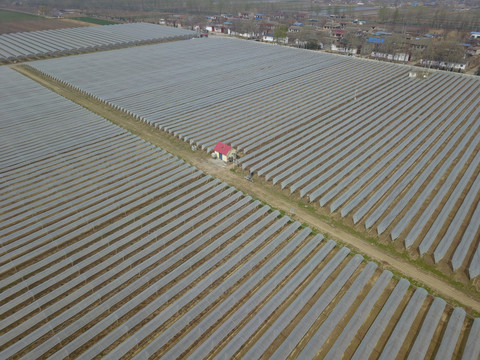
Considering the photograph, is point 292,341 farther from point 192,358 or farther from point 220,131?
point 220,131

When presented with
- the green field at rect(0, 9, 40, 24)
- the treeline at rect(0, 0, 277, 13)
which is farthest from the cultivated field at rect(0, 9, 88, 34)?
the treeline at rect(0, 0, 277, 13)

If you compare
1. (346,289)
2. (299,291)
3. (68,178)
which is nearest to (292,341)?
(299,291)

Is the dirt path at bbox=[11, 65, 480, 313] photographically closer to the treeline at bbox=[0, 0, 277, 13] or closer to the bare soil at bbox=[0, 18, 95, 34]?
the bare soil at bbox=[0, 18, 95, 34]

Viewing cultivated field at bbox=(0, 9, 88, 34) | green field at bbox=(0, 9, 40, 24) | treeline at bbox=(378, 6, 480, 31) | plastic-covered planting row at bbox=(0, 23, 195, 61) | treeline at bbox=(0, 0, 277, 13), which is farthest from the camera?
treeline at bbox=(0, 0, 277, 13)

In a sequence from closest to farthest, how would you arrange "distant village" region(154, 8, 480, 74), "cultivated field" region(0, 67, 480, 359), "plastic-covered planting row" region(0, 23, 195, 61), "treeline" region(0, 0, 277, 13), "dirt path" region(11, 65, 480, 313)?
"cultivated field" region(0, 67, 480, 359)
"dirt path" region(11, 65, 480, 313)
"distant village" region(154, 8, 480, 74)
"plastic-covered planting row" region(0, 23, 195, 61)
"treeline" region(0, 0, 277, 13)

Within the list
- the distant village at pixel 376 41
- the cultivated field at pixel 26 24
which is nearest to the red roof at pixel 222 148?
the distant village at pixel 376 41

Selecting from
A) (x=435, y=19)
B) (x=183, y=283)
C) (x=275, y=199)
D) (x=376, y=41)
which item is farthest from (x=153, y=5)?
(x=183, y=283)

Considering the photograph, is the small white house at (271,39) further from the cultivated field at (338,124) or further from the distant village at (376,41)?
the cultivated field at (338,124)
